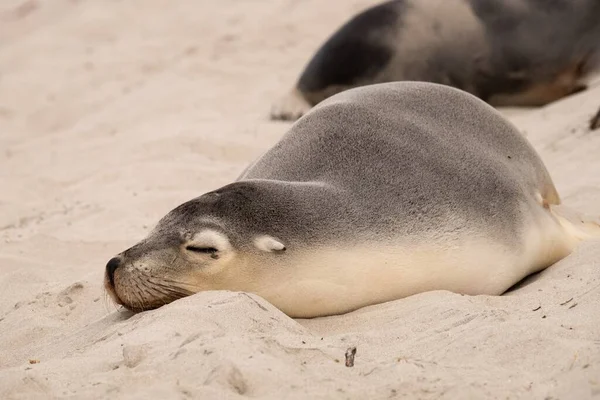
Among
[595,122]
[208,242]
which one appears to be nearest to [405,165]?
[208,242]

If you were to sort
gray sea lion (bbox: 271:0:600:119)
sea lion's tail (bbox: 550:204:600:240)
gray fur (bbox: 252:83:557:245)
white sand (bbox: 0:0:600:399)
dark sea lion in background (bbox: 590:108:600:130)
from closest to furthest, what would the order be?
white sand (bbox: 0:0:600:399), gray fur (bbox: 252:83:557:245), sea lion's tail (bbox: 550:204:600:240), dark sea lion in background (bbox: 590:108:600:130), gray sea lion (bbox: 271:0:600:119)

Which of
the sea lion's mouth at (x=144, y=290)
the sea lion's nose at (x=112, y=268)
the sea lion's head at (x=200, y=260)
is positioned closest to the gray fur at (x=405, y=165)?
the sea lion's head at (x=200, y=260)

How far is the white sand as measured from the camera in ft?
9.93

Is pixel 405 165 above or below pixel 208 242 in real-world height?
above

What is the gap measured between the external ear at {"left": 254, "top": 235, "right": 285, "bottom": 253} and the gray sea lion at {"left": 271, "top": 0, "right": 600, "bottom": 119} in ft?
14.2

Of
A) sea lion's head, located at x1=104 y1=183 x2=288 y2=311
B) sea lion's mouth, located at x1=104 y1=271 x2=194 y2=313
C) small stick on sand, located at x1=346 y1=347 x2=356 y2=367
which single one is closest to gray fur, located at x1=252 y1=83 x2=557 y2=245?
sea lion's head, located at x1=104 y1=183 x2=288 y2=311

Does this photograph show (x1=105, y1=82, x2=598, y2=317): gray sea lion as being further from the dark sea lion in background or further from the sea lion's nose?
the dark sea lion in background

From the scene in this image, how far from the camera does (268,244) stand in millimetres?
3801

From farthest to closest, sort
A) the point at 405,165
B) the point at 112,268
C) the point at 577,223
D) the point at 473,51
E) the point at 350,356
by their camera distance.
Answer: the point at 473,51, the point at 577,223, the point at 405,165, the point at 112,268, the point at 350,356

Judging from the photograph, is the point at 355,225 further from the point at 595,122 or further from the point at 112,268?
the point at 595,122

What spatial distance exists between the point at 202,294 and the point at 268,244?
0.97 feet

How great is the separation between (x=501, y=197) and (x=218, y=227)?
123cm

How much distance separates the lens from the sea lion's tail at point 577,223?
4.69 metres

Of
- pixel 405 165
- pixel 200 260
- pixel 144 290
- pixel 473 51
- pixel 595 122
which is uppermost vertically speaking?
pixel 405 165
